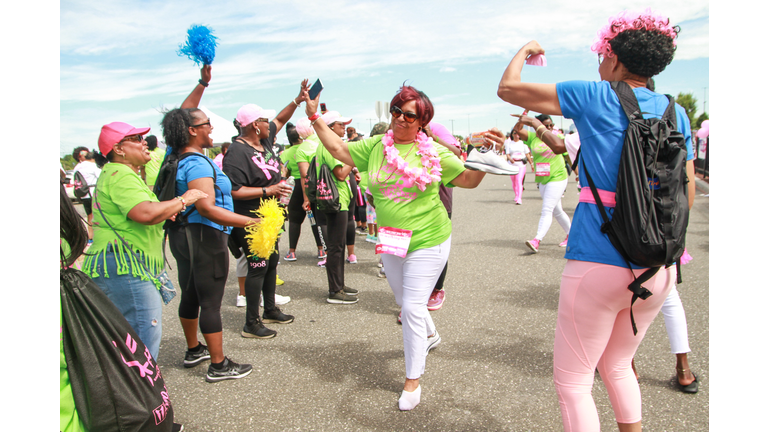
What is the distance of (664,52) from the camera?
189 cm

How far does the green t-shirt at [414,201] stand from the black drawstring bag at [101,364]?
1655 millimetres

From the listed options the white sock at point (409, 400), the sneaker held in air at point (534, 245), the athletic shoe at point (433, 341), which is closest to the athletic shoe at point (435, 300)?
the athletic shoe at point (433, 341)

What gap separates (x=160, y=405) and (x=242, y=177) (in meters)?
2.46

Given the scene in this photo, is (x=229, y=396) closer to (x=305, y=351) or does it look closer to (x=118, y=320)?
(x=305, y=351)

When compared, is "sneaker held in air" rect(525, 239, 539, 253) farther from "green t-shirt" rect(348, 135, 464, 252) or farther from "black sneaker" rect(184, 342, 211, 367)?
"black sneaker" rect(184, 342, 211, 367)

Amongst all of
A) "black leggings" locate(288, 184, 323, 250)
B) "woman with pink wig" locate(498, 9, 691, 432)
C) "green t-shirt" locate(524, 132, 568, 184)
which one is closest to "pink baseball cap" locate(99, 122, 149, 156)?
"woman with pink wig" locate(498, 9, 691, 432)

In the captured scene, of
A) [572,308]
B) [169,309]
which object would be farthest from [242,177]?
[572,308]

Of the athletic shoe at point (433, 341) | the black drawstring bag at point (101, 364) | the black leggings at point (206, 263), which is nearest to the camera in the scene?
the black drawstring bag at point (101, 364)

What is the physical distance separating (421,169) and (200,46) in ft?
7.46

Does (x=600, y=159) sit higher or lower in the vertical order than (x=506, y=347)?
higher

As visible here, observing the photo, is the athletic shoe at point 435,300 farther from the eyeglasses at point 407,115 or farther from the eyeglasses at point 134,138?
the eyeglasses at point 134,138

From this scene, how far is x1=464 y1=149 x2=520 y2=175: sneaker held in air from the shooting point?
2.60 metres

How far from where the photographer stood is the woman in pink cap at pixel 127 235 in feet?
9.04

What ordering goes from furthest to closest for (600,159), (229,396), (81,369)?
(229,396), (600,159), (81,369)
